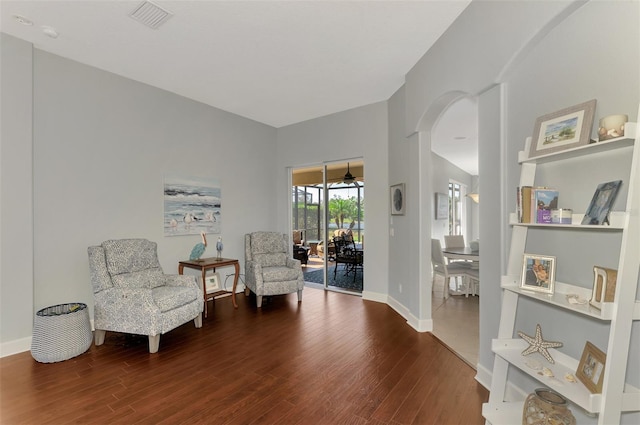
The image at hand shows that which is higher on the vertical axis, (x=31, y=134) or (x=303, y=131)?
(x=303, y=131)

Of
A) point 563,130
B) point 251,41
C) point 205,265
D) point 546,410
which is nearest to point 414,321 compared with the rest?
point 546,410

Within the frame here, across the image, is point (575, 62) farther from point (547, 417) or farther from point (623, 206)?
point (547, 417)

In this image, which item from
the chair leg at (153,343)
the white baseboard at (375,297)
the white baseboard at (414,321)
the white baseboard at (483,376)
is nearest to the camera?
the white baseboard at (483,376)

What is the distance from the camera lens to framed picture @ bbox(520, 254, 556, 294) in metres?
1.69

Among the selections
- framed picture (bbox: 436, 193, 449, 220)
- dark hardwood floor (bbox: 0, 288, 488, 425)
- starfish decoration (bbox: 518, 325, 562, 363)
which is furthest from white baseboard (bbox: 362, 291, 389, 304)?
framed picture (bbox: 436, 193, 449, 220)

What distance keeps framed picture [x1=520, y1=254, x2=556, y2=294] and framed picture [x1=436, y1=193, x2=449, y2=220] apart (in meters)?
5.84

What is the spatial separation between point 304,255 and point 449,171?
472cm

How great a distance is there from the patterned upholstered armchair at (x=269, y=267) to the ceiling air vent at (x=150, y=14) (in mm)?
3114

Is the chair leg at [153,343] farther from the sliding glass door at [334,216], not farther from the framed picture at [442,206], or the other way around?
the framed picture at [442,206]

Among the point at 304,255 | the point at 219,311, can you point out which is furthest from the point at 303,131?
the point at 219,311

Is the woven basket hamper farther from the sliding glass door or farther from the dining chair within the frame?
the dining chair

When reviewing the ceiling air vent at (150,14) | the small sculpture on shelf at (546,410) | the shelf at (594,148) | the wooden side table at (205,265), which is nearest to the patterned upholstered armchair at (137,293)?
the wooden side table at (205,265)

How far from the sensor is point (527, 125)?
201 cm

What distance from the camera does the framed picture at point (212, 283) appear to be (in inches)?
168
